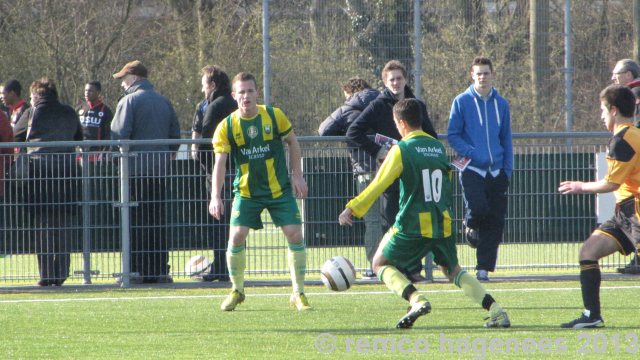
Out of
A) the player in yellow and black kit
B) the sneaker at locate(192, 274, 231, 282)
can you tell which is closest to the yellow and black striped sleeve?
the player in yellow and black kit

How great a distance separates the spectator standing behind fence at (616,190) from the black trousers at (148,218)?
5098 millimetres

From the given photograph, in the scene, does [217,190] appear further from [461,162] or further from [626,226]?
[626,226]

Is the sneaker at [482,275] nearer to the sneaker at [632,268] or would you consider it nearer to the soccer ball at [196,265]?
the sneaker at [632,268]

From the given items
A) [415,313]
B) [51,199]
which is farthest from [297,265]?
[51,199]

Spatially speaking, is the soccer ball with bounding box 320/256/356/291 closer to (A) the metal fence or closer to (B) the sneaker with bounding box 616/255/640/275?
(A) the metal fence

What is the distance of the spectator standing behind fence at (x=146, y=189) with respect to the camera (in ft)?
41.0

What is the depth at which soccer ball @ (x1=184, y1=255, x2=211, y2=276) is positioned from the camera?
12750mm

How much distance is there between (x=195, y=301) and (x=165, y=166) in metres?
1.94

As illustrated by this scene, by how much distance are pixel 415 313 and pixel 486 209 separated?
10.5 ft

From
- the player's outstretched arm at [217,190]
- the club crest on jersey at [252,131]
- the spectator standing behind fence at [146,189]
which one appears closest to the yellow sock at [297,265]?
the player's outstretched arm at [217,190]

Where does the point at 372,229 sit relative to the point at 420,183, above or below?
below

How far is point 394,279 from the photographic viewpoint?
28.9ft

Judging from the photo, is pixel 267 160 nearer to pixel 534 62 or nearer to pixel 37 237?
pixel 37 237

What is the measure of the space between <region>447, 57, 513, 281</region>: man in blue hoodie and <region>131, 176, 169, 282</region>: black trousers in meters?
3.11
